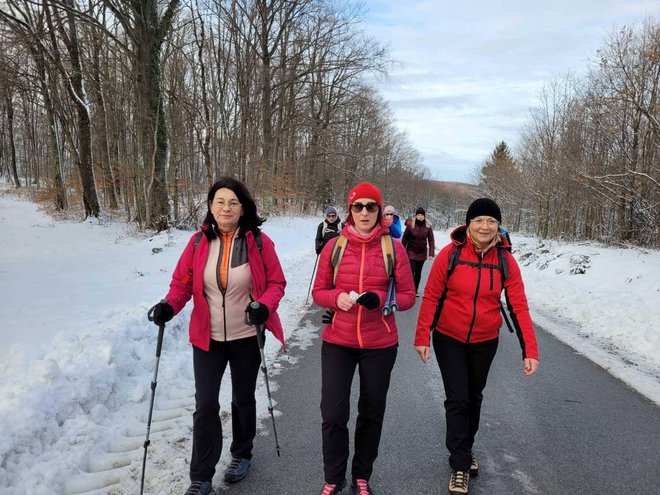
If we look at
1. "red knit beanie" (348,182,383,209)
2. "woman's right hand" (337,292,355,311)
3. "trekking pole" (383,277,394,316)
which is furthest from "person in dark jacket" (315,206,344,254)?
"woman's right hand" (337,292,355,311)

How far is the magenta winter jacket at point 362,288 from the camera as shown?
275 centimetres

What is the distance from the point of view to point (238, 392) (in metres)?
3.04

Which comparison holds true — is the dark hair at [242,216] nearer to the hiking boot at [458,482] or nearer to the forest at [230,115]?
the hiking boot at [458,482]

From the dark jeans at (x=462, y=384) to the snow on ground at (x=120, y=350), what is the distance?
1548 millimetres

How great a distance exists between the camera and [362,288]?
9.16ft

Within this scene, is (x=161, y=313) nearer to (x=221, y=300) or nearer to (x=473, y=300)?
(x=221, y=300)

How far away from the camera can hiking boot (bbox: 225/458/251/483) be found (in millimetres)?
3004

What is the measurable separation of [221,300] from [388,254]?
1.20 meters

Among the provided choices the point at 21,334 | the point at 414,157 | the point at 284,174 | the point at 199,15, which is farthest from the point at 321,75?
the point at 414,157

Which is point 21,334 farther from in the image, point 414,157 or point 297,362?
point 414,157

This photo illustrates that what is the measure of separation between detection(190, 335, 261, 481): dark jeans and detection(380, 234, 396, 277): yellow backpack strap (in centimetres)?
111

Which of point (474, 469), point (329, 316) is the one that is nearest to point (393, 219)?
point (474, 469)

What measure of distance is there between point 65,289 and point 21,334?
2480 millimetres

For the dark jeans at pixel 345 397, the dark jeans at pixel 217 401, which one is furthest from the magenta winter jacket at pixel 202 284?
the dark jeans at pixel 345 397
